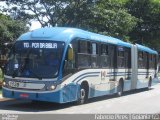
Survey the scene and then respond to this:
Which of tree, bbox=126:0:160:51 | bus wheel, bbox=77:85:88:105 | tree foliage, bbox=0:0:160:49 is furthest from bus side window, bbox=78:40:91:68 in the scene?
tree, bbox=126:0:160:51

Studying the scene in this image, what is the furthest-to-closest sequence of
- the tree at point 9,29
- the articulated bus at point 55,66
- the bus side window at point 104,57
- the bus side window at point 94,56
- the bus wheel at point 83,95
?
1. the tree at point 9,29
2. the bus side window at point 104,57
3. the bus side window at point 94,56
4. the bus wheel at point 83,95
5. the articulated bus at point 55,66

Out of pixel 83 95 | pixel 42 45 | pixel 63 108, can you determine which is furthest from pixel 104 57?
pixel 42 45

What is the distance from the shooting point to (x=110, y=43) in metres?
21.5

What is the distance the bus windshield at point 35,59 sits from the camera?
15977 millimetres

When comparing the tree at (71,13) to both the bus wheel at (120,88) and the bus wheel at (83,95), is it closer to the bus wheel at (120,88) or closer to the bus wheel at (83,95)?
the bus wheel at (120,88)

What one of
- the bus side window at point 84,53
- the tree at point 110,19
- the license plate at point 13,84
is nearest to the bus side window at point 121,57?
the bus side window at point 84,53

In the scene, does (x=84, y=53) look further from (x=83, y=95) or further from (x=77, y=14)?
(x=77, y=14)

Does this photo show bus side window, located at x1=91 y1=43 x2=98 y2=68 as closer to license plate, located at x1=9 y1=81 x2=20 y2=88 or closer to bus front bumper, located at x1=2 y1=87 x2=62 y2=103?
bus front bumper, located at x1=2 y1=87 x2=62 y2=103

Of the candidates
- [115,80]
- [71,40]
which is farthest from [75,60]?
[115,80]

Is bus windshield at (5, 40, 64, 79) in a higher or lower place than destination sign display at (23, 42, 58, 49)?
lower

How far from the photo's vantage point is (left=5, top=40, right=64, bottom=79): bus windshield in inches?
629

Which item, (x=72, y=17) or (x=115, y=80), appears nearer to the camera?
(x=115, y=80)

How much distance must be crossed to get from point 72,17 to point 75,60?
50.4 feet

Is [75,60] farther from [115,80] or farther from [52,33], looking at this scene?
[115,80]
